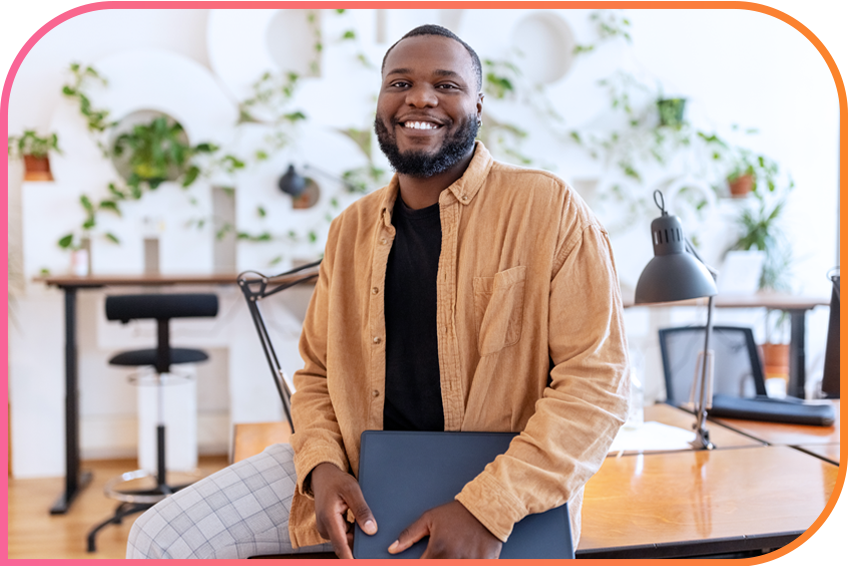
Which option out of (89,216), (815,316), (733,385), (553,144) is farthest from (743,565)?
(815,316)

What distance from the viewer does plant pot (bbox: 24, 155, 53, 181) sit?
3604 millimetres

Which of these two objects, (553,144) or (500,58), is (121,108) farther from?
(553,144)

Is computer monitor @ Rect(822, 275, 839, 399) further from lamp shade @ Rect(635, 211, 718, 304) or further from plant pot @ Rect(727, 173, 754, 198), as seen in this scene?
plant pot @ Rect(727, 173, 754, 198)

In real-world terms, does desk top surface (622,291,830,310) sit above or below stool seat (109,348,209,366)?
above

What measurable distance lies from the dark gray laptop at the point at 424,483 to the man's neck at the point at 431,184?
483mm

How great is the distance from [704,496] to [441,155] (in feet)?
3.00

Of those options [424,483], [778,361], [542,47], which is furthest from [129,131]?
[778,361]

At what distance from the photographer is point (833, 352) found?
178 cm

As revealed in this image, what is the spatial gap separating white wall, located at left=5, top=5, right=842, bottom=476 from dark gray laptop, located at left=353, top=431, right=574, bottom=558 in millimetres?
2675

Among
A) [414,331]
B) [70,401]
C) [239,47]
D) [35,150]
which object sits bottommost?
[70,401]

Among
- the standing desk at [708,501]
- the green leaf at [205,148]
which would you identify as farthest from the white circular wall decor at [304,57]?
the standing desk at [708,501]

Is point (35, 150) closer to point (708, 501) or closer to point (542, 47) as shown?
point (542, 47)

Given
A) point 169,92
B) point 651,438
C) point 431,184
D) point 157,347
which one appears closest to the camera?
point 431,184

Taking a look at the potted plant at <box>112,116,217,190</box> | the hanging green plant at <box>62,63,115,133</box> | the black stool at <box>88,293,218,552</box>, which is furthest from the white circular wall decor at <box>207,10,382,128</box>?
the black stool at <box>88,293,218,552</box>
